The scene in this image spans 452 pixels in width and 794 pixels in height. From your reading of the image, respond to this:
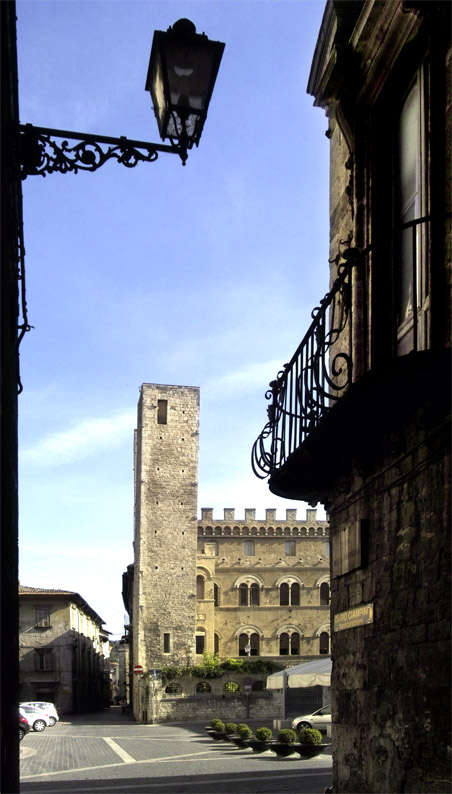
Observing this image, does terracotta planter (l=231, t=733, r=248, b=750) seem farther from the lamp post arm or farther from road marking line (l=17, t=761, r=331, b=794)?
the lamp post arm

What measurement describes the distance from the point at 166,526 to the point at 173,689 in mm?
9811

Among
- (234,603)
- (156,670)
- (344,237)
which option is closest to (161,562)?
(156,670)

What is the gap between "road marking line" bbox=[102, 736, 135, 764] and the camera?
22.9m

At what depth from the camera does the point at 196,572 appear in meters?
61.9

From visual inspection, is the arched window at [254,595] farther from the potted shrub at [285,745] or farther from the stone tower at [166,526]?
the potted shrub at [285,745]

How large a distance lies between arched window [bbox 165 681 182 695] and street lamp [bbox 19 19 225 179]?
50365 mm

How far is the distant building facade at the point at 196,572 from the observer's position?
55406 mm

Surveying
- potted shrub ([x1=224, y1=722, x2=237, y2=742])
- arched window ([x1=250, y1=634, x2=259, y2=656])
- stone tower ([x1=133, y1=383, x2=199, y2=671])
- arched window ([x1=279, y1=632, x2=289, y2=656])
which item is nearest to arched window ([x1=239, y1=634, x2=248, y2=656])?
arched window ([x1=250, y1=634, x2=259, y2=656])

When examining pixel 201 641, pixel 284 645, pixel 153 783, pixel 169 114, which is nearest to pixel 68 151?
pixel 169 114

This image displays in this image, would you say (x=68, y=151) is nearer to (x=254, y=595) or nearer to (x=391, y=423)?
(x=391, y=423)

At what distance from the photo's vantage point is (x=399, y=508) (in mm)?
6223

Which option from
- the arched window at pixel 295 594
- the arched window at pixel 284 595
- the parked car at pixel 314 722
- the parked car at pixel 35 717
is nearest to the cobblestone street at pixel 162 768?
the parked car at pixel 314 722

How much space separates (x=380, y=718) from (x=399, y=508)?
1.46 meters

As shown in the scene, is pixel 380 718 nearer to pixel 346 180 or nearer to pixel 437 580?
pixel 437 580
